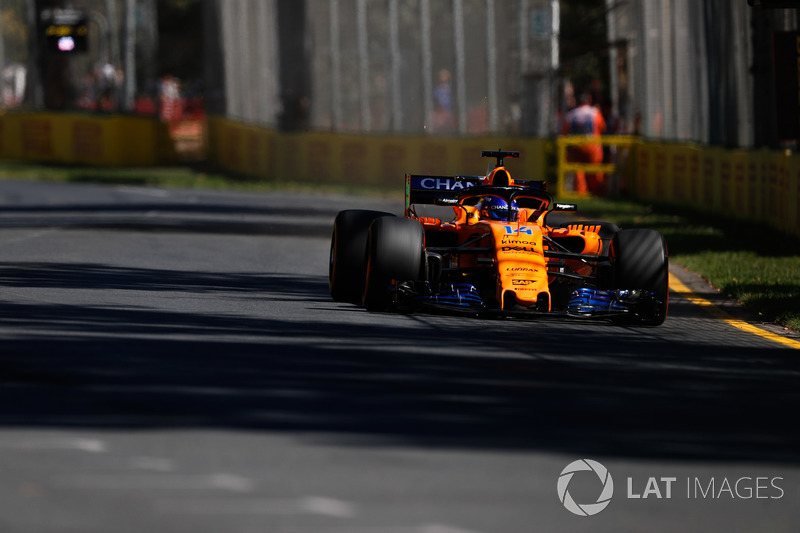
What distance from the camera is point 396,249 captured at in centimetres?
1145

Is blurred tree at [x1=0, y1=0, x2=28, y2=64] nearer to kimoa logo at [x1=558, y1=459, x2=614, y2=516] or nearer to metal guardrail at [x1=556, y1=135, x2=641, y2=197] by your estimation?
metal guardrail at [x1=556, y1=135, x2=641, y2=197]

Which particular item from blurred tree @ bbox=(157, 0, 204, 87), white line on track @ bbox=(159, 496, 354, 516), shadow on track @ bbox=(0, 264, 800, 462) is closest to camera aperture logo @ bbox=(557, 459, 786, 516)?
shadow on track @ bbox=(0, 264, 800, 462)

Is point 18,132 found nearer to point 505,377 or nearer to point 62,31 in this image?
point 62,31

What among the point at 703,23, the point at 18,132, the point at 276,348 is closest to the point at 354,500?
the point at 276,348

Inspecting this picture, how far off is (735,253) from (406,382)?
10.3 meters

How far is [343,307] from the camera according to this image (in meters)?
12.3

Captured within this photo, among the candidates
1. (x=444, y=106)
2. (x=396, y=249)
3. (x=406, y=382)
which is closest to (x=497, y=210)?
(x=396, y=249)

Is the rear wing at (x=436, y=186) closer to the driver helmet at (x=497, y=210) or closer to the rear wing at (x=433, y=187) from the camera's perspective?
the rear wing at (x=433, y=187)

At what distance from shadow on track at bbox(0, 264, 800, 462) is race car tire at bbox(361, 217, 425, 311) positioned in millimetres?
356

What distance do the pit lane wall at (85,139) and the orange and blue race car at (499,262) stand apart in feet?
92.5

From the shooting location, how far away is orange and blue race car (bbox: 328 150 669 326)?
1144 cm

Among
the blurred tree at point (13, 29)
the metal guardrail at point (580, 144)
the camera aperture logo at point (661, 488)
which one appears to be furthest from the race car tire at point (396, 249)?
the blurred tree at point (13, 29)

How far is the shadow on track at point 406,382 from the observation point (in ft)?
23.9

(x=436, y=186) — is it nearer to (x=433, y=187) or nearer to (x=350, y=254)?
(x=433, y=187)
